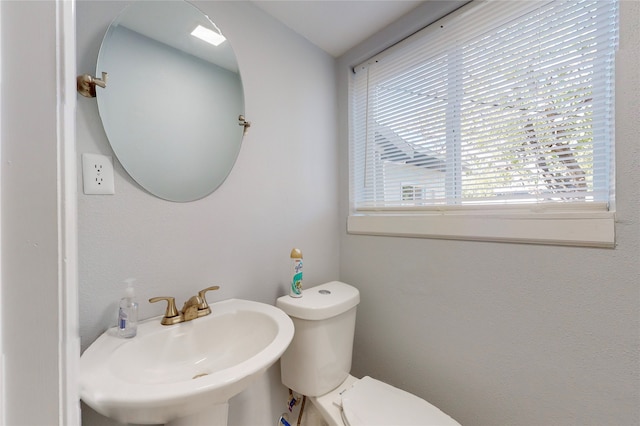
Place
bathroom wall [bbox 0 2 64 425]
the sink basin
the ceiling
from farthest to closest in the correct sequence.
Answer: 1. the ceiling
2. the sink basin
3. bathroom wall [bbox 0 2 64 425]

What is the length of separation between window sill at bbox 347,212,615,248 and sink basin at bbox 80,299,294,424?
70cm

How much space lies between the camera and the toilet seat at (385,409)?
86 cm

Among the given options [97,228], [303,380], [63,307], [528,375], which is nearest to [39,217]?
[63,307]

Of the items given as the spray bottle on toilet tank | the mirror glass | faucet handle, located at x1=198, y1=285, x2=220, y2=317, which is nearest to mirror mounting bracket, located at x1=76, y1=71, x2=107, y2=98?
the mirror glass

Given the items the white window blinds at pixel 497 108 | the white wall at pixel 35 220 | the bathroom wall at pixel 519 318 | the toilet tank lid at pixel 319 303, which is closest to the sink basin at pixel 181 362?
the toilet tank lid at pixel 319 303

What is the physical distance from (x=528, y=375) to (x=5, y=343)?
1.30 metres

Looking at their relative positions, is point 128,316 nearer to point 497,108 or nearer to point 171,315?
point 171,315

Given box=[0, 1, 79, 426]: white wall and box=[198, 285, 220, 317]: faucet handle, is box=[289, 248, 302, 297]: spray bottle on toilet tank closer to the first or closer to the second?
box=[198, 285, 220, 317]: faucet handle

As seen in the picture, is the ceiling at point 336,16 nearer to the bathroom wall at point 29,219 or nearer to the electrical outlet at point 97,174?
the electrical outlet at point 97,174

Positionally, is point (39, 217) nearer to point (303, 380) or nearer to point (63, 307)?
point (63, 307)

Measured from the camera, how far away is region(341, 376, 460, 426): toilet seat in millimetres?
855

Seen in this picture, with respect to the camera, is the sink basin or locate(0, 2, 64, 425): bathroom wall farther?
the sink basin

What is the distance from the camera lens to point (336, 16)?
118 cm

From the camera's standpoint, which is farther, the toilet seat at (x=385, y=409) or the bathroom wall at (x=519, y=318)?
the toilet seat at (x=385, y=409)
